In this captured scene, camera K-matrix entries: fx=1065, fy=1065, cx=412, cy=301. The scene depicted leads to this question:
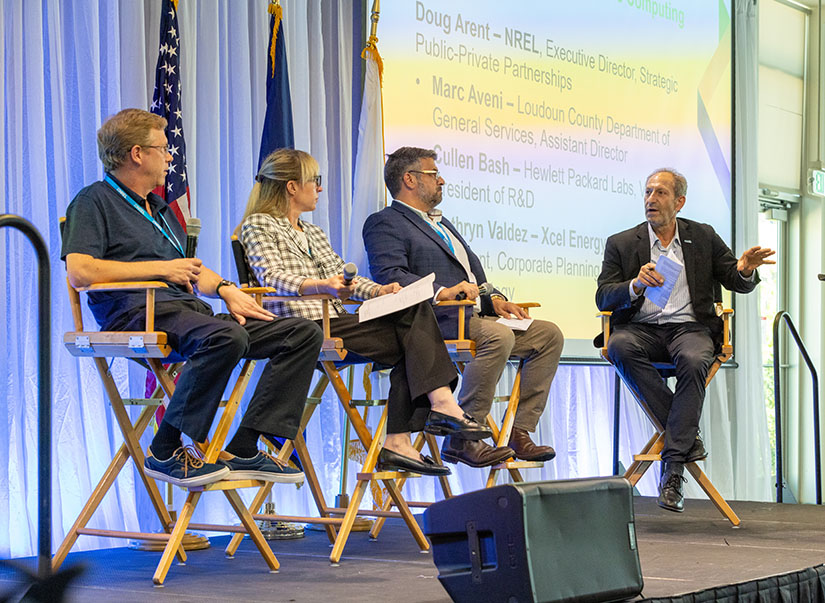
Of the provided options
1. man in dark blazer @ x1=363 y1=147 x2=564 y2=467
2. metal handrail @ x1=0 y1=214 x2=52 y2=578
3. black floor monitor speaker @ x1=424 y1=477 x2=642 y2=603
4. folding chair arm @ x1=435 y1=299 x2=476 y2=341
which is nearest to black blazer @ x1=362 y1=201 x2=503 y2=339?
man in dark blazer @ x1=363 y1=147 x2=564 y2=467

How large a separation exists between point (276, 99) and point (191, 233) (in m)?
1.30

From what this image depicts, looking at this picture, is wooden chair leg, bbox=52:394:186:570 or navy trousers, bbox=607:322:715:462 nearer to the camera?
wooden chair leg, bbox=52:394:186:570

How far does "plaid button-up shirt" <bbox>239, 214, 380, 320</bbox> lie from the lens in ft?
10.5

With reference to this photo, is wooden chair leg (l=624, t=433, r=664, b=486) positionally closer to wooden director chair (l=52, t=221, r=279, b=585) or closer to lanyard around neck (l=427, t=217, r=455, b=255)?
lanyard around neck (l=427, t=217, r=455, b=255)

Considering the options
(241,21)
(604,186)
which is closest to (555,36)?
(604,186)

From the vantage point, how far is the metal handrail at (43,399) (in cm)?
162

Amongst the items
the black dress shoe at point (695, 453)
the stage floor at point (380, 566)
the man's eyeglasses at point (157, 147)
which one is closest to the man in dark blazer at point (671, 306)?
the black dress shoe at point (695, 453)

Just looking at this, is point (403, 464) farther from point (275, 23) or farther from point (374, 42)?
point (374, 42)

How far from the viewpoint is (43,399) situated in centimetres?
173

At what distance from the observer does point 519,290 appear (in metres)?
5.19

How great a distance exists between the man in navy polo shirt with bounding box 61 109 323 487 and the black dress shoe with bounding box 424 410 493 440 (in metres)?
0.43

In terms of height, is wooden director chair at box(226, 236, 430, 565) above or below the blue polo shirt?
below

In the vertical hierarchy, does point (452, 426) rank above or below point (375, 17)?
below

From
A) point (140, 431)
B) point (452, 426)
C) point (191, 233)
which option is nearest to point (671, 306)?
point (452, 426)
